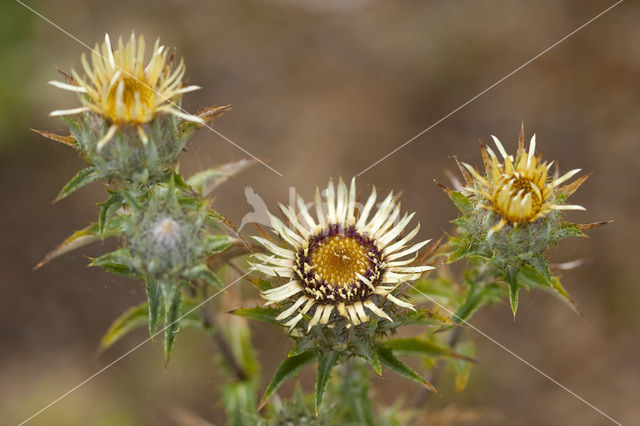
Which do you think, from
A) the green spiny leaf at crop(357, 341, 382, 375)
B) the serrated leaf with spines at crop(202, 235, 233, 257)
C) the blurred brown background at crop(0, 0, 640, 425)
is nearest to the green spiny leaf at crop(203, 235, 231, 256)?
the serrated leaf with spines at crop(202, 235, 233, 257)

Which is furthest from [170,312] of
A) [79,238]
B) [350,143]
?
[350,143]

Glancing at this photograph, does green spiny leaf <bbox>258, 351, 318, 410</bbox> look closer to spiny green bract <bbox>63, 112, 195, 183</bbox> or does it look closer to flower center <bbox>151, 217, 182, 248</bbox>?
flower center <bbox>151, 217, 182, 248</bbox>

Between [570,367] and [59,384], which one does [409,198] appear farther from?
[59,384]

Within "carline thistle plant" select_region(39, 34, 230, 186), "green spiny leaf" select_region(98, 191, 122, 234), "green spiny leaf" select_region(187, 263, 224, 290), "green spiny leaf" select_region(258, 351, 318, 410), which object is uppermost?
"carline thistle plant" select_region(39, 34, 230, 186)

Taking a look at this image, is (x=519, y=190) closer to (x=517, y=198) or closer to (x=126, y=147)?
(x=517, y=198)

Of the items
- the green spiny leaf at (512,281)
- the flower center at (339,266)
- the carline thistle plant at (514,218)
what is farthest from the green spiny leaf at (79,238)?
the green spiny leaf at (512,281)

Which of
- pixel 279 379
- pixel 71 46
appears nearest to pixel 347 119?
pixel 71 46

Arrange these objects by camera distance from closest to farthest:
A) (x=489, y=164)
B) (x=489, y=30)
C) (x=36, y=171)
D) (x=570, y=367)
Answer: (x=489, y=164) < (x=570, y=367) < (x=36, y=171) < (x=489, y=30)
